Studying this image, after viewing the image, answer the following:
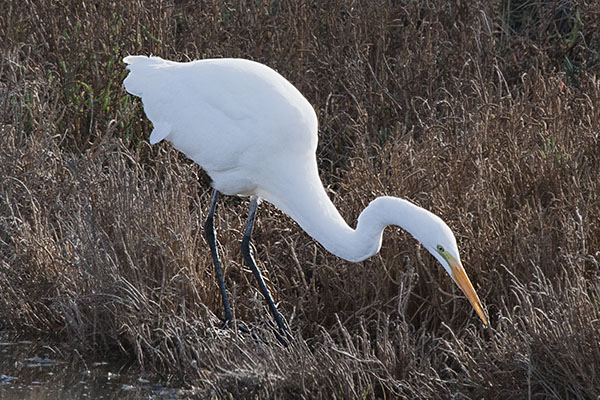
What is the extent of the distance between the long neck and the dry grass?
0.32m

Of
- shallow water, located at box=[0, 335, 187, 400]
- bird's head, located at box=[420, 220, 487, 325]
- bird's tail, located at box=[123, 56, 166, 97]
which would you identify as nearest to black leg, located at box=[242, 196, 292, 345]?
shallow water, located at box=[0, 335, 187, 400]

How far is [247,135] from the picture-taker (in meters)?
4.11

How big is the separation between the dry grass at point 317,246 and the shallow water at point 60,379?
96mm

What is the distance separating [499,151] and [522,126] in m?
0.20

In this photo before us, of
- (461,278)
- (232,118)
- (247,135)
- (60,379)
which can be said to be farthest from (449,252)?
(60,379)

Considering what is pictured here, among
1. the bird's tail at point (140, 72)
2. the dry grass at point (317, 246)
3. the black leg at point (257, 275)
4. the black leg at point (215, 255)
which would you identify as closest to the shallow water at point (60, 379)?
the dry grass at point (317, 246)

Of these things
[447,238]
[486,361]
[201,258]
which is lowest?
[201,258]

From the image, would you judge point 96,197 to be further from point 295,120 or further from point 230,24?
point 230,24

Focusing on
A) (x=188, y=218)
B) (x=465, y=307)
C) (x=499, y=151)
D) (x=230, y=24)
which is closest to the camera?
(x=465, y=307)

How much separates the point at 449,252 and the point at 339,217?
2.20 ft

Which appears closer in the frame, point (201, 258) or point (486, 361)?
point (486, 361)

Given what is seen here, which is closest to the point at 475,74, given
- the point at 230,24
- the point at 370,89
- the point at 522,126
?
the point at 370,89

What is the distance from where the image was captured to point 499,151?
478 cm

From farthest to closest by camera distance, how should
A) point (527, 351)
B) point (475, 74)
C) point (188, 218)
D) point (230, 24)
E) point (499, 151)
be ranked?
point (230, 24) < point (475, 74) < point (499, 151) < point (188, 218) < point (527, 351)
